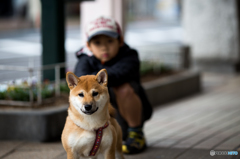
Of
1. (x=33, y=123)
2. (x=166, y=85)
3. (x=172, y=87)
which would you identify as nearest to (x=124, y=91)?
(x=33, y=123)

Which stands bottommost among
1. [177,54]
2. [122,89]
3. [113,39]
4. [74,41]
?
[74,41]

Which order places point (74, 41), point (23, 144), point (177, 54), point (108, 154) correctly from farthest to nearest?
point (74, 41) < point (177, 54) < point (23, 144) < point (108, 154)

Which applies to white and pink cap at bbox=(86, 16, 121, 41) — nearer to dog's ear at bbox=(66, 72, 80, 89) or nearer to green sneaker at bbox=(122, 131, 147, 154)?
dog's ear at bbox=(66, 72, 80, 89)

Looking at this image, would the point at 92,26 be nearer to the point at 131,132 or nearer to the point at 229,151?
the point at 131,132

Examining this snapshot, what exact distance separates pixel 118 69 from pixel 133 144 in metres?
0.81

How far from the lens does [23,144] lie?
4141 millimetres

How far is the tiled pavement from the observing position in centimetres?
379

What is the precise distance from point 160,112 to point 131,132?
2.20m

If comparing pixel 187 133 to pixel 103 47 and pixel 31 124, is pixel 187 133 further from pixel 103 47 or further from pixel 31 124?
pixel 31 124

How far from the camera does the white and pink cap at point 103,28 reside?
349 centimetres

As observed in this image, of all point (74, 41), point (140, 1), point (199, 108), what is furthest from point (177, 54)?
point (140, 1)

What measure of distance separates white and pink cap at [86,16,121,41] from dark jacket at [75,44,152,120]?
0.79 feet

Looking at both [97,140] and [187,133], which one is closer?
[97,140]

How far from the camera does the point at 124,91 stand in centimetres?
368
